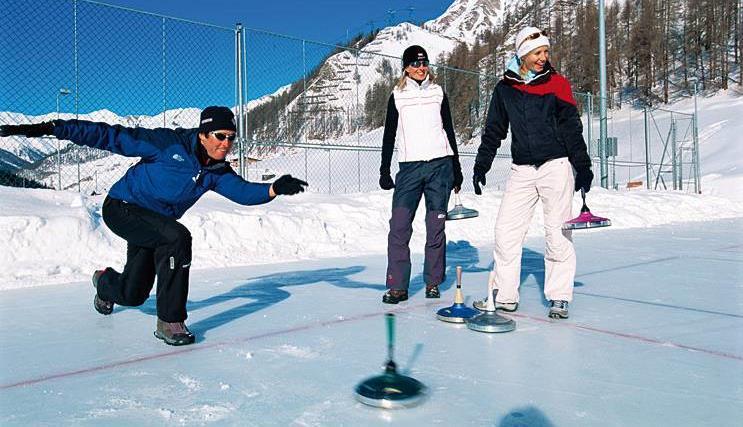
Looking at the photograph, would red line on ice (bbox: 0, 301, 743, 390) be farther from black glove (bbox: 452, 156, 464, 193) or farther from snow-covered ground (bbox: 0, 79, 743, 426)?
black glove (bbox: 452, 156, 464, 193)

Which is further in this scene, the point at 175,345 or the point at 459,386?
the point at 175,345

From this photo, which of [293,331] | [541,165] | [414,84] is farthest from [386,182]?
[293,331]

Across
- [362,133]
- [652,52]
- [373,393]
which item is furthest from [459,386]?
[652,52]

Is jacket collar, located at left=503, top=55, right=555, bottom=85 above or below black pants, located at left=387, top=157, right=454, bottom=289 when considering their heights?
above

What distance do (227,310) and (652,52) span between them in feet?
152

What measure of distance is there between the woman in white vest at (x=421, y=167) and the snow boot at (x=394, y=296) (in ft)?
0.05

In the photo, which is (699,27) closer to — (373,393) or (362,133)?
(362,133)

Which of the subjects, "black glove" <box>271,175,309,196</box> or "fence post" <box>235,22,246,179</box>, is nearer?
"black glove" <box>271,175,309,196</box>

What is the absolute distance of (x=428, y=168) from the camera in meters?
3.74

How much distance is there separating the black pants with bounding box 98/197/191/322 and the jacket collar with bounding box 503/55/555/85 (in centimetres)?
193

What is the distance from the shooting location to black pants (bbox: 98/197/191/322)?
8.62 feet

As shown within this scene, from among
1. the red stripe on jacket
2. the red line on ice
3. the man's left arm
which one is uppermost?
the red stripe on jacket

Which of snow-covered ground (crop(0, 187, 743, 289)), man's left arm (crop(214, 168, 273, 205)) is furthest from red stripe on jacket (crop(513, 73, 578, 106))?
snow-covered ground (crop(0, 187, 743, 289))

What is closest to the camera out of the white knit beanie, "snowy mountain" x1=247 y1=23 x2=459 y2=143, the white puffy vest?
the white knit beanie
